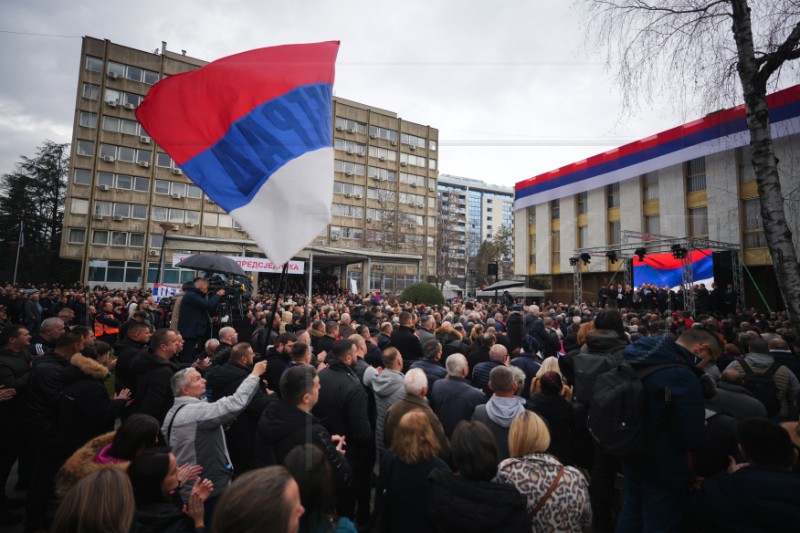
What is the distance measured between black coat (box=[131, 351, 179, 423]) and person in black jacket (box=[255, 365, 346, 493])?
1.56m

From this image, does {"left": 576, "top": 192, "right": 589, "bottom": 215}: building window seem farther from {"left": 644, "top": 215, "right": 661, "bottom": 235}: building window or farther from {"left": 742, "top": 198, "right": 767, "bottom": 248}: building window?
{"left": 742, "top": 198, "right": 767, "bottom": 248}: building window

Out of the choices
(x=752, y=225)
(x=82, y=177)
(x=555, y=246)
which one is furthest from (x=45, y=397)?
(x=82, y=177)

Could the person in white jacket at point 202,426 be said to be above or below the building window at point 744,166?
below

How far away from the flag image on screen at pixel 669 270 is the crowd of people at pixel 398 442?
16934 mm

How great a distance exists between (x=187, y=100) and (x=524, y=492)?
169 inches

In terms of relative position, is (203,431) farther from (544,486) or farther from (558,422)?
(558,422)

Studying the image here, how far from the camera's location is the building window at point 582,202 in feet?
101

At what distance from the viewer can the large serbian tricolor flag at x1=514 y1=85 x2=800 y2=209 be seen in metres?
18.8

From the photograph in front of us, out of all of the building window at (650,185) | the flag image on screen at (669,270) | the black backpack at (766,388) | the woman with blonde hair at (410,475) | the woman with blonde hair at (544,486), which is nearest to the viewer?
the woman with blonde hair at (544,486)

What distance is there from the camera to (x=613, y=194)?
29094mm

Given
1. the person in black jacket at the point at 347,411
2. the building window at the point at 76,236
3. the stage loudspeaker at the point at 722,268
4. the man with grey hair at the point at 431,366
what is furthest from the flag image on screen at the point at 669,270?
the building window at the point at 76,236

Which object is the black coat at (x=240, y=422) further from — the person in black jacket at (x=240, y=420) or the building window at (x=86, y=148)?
the building window at (x=86, y=148)

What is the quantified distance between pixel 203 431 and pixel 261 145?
2444mm

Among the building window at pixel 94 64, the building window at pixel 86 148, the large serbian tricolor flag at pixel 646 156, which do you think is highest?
the building window at pixel 94 64
